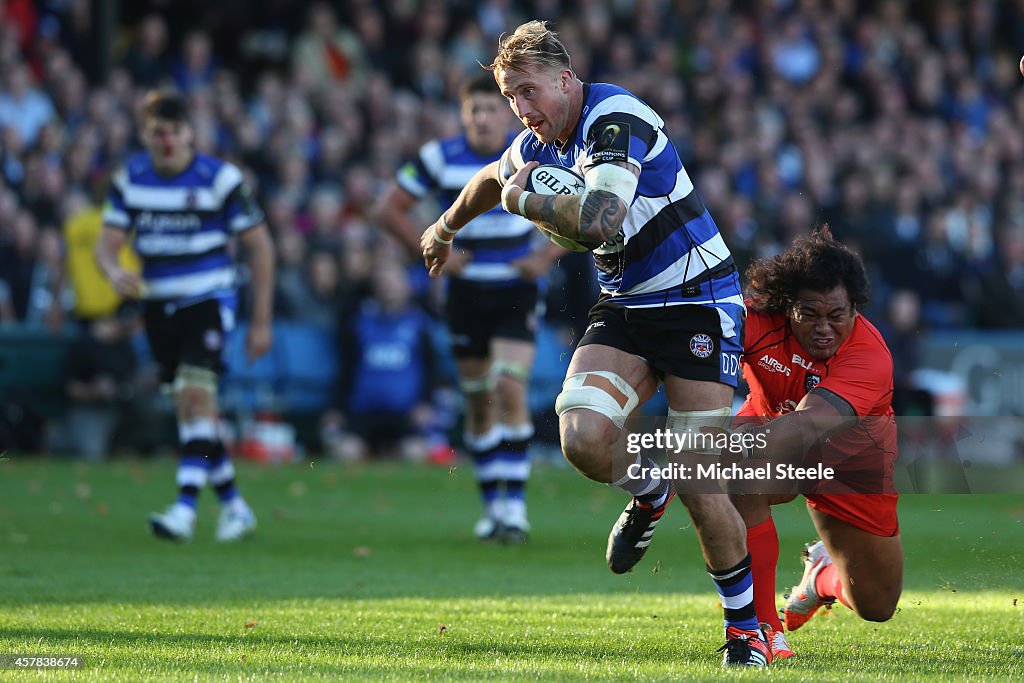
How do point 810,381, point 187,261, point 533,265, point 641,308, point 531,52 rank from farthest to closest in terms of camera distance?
point 533,265
point 187,261
point 810,381
point 641,308
point 531,52

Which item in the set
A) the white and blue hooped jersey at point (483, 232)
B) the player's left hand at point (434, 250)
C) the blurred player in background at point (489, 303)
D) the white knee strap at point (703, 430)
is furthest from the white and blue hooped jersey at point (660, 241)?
the white and blue hooped jersey at point (483, 232)

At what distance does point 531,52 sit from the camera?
19.0 feet

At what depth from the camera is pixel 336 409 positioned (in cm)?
1564

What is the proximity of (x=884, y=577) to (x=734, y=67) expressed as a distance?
15197mm

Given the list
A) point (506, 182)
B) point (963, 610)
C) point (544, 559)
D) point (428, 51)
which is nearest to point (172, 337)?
point (544, 559)

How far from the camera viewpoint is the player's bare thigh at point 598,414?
580 cm

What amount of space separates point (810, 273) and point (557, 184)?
1.14 meters

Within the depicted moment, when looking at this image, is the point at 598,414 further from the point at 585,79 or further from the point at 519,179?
the point at 585,79

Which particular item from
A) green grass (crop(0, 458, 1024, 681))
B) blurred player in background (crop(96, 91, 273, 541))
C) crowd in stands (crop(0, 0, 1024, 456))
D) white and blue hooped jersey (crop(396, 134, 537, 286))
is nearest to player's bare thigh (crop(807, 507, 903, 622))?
green grass (crop(0, 458, 1024, 681))

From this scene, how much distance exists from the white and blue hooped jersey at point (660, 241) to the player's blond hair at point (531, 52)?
18cm

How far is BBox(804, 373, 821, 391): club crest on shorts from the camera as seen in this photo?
246 inches

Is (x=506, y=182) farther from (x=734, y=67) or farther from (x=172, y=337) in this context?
(x=734, y=67)

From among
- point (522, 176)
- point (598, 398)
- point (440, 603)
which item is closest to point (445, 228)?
point (522, 176)

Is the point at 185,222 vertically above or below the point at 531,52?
below
